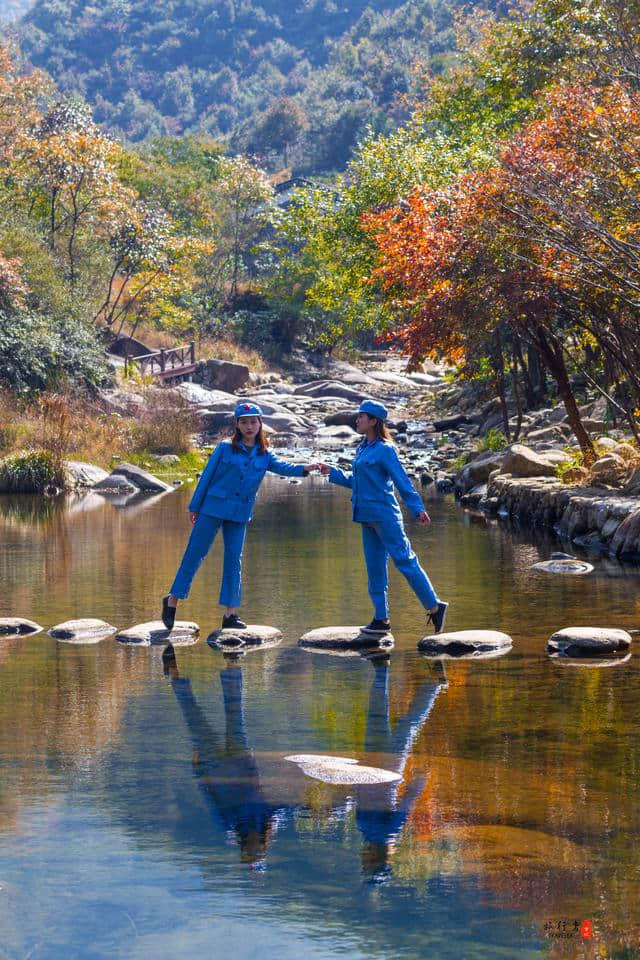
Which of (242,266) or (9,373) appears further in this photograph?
(242,266)

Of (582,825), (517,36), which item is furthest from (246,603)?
(517,36)

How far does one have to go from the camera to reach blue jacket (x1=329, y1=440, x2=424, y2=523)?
9375 millimetres

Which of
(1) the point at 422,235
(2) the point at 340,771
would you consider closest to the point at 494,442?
(1) the point at 422,235

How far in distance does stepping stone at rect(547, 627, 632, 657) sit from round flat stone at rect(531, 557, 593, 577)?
3.94 meters

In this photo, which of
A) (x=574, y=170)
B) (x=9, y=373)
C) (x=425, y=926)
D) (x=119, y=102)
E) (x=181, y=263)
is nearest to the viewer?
(x=425, y=926)

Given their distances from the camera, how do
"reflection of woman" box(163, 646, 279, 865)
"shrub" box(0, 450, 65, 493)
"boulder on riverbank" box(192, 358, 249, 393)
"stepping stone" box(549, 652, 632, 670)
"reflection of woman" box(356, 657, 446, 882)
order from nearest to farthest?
"reflection of woman" box(356, 657, 446, 882), "reflection of woman" box(163, 646, 279, 865), "stepping stone" box(549, 652, 632, 670), "shrub" box(0, 450, 65, 493), "boulder on riverbank" box(192, 358, 249, 393)

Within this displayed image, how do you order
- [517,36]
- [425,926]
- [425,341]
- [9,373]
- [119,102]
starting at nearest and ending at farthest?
1. [425,926]
2. [425,341]
3. [9,373]
4. [517,36]
5. [119,102]

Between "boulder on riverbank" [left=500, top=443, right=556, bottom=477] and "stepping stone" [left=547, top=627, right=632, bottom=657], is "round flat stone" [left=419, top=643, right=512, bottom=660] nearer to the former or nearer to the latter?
"stepping stone" [left=547, top=627, right=632, bottom=657]

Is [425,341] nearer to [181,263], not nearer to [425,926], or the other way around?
[425,926]

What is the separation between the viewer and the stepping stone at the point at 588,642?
923cm

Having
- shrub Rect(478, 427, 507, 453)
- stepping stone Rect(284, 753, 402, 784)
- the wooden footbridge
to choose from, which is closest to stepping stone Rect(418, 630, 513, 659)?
stepping stone Rect(284, 753, 402, 784)

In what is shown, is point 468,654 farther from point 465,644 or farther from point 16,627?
point 16,627

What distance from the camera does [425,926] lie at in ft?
14.6

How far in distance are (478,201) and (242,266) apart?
43.7 m
